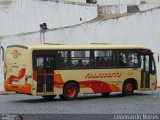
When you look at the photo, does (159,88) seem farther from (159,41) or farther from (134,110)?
(134,110)

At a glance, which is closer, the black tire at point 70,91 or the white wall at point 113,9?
the black tire at point 70,91

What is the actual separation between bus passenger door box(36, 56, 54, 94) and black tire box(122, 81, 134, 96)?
4279 mm

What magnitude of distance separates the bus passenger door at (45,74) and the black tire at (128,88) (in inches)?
168

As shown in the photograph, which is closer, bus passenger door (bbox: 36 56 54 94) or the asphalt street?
the asphalt street

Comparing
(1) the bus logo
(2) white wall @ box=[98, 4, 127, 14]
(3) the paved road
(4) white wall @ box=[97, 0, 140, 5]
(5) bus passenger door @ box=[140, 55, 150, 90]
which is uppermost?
(4) white wall @ box=[97, 0, 140, 5]

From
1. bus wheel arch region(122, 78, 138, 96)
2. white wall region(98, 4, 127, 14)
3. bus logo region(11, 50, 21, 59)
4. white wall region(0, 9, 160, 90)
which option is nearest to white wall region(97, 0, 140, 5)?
white wall region(98, 4, 127, 14)

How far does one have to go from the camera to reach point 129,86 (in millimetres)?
28766

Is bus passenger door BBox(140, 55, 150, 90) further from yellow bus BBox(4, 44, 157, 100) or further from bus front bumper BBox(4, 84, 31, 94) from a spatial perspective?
bus front bumper BBox(4, 84, 31, 94)

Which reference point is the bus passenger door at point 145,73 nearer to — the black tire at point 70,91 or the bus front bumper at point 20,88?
the black tire at point 70,91

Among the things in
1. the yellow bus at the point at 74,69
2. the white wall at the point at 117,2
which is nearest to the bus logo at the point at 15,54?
the yellow bus at the point at 74,69

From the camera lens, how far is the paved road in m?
21.4

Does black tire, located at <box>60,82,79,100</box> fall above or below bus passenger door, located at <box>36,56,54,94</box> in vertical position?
below

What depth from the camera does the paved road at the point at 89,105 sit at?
2136 centimetres

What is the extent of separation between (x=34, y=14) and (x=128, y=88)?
11955 mm
